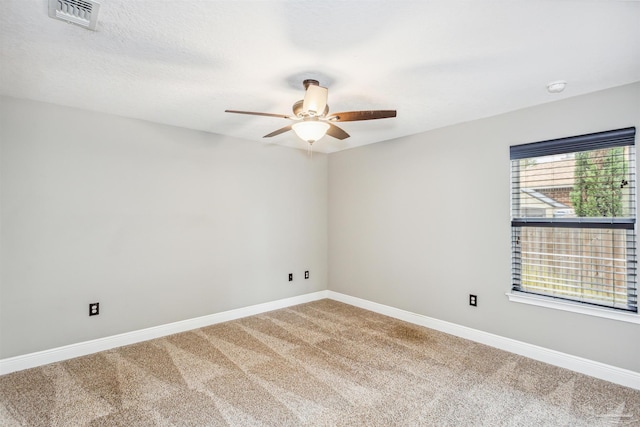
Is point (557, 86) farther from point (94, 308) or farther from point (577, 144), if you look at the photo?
point (94, 308)

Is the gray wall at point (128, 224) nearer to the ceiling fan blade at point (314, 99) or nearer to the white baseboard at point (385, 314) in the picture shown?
the white baseboard at point (385, 314)

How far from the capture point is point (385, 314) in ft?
13.3

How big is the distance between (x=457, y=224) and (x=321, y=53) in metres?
2.34

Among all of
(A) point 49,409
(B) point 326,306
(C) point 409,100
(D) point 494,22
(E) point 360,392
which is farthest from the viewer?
(B) point 326,306

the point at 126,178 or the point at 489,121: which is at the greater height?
the point at 489,121

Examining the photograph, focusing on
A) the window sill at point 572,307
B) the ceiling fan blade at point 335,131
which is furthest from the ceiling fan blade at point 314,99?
the window sill at point 572,307

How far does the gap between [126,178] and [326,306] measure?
2911 millimetres

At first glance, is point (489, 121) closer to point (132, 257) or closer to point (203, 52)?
point (203, 52)

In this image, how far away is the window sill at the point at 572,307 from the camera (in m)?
2.39

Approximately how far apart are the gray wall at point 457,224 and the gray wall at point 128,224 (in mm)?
988

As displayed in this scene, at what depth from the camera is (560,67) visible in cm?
215

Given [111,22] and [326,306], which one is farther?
[326,306]

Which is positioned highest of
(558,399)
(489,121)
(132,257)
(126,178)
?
(489,121)

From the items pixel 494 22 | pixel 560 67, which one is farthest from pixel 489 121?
pixel 494 22
